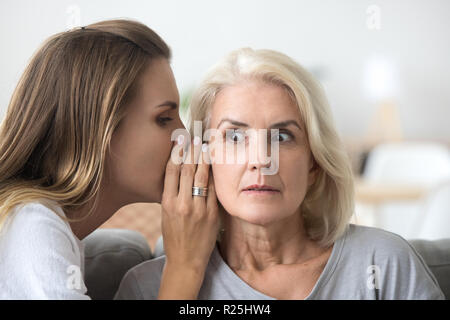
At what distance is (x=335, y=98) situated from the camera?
19.4ft

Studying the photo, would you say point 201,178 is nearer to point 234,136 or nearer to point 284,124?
point 234,136

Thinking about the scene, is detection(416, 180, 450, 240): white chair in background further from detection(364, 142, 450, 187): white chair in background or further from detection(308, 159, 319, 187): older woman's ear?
detection(364, 142, 450, 187): white chair in background

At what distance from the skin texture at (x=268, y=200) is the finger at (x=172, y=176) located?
11 centimetres

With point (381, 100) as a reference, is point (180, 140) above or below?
above

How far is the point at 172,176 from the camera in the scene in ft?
4.53

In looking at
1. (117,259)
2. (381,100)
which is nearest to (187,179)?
(117,259)

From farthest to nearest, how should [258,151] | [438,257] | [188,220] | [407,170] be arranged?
[407,170] → [438,257] → [188,220] → [258,151]

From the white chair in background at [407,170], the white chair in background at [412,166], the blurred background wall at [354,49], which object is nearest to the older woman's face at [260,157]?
the blurred background wall at [354,49]

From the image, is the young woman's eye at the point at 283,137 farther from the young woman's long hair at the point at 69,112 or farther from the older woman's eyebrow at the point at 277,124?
the young woman's long hair at the point at 69,112

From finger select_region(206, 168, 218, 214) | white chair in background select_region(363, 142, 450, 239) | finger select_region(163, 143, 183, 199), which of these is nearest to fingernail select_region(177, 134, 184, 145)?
finger select_region(163, 143, 183, 199)

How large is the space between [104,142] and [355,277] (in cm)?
71
